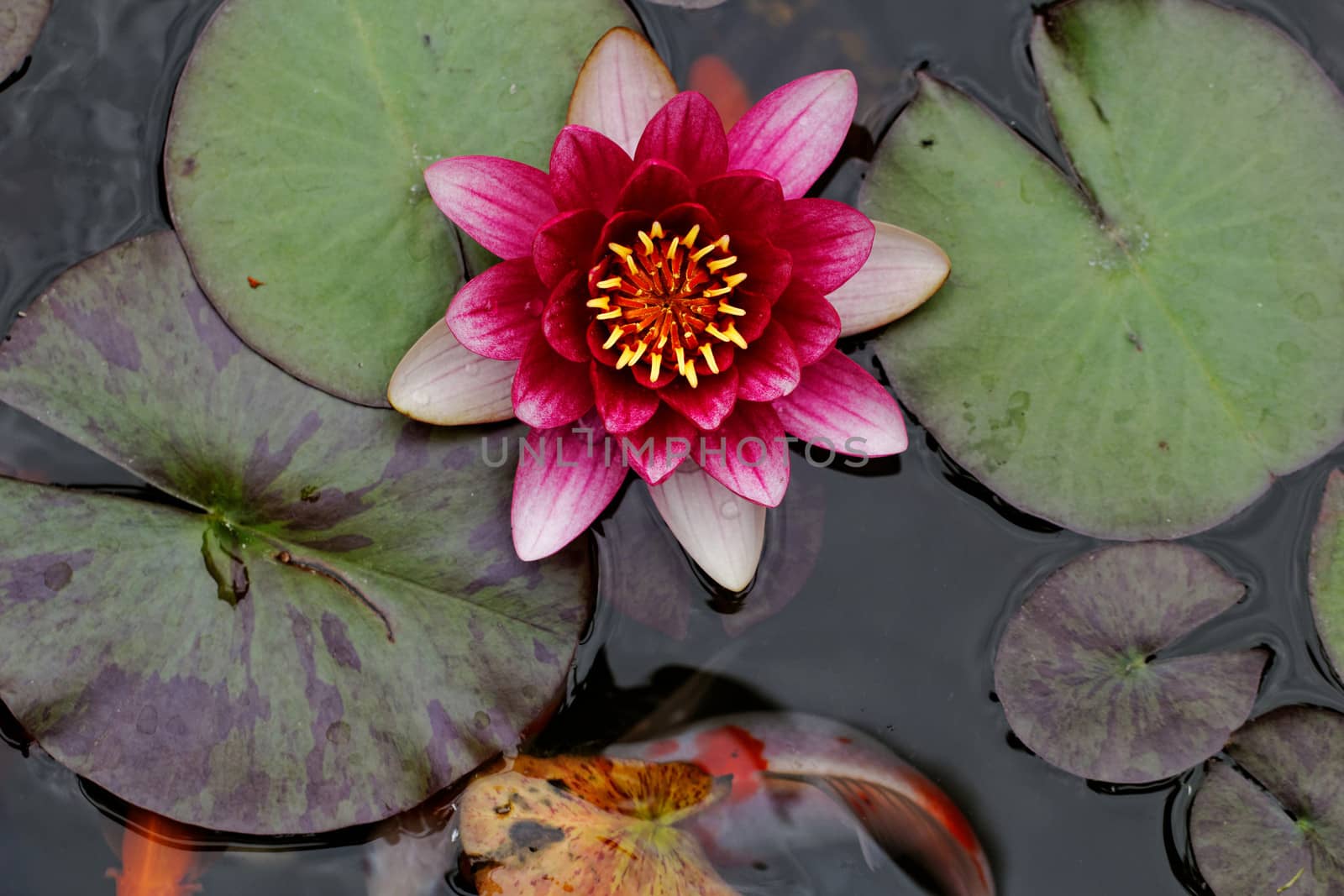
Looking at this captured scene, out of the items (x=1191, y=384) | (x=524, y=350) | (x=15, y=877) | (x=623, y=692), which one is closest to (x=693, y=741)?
(x=623, y=692)

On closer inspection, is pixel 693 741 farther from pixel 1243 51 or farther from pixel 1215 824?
pixel 1243 51

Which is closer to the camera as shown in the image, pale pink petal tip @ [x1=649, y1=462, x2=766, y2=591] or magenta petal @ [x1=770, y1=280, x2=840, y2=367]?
magenta petal @ [x1=770, y1=280, x2=840, y2=367]

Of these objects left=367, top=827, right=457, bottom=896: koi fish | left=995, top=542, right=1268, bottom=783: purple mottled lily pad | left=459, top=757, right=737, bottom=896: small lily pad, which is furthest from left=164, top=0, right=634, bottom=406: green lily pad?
left=995, top=542, right=1268, bottom=783: purple mottled lily pad

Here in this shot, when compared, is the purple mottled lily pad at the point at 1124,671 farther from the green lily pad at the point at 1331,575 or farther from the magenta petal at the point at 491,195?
the magenta petal at the point at 491,195

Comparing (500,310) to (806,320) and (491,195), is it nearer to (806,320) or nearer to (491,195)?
(491,195)

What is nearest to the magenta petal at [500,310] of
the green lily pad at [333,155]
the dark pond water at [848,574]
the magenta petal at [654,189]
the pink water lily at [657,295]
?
the pink water lily at [657,295]

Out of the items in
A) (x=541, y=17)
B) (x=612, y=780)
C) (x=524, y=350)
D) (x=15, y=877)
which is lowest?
(x=15, y=877)

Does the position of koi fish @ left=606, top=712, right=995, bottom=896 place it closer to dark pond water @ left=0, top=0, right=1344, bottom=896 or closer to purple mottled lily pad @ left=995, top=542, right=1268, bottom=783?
dark pond water @ left=0, top=0, right=1344, bottom=896
